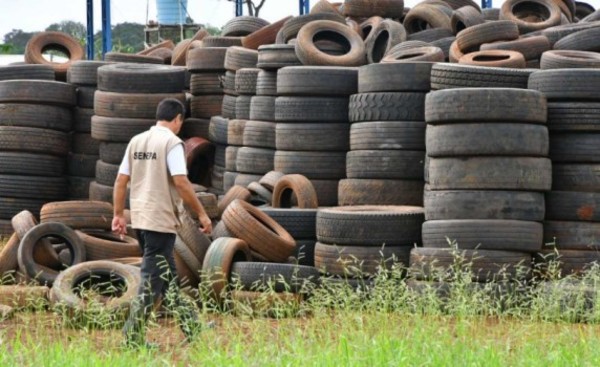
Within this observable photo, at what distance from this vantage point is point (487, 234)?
11.9 m

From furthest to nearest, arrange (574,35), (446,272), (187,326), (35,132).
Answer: (35,132) → (574,35) → (446,272) → (187,326)

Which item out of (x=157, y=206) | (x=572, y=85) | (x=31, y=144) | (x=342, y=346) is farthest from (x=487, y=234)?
(x=31, y=144)

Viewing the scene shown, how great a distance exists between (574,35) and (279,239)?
19.4 ft

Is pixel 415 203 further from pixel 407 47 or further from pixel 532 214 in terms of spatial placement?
pixel 407 47

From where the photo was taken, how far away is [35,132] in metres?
17.5

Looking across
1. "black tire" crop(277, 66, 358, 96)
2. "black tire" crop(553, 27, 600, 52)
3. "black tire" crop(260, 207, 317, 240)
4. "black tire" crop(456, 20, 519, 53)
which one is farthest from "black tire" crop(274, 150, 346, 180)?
"black tire" crop(553, 27, 600, 52)

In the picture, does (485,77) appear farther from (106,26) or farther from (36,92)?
(106,26)

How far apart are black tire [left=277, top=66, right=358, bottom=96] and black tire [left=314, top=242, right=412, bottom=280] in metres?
2.85

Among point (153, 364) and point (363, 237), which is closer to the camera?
point (153, 364)

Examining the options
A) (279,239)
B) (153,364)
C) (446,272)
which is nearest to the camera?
(153,364)

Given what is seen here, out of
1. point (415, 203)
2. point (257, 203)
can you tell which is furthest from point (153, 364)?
point (257, 203)

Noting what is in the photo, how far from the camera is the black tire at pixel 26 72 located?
746 inches

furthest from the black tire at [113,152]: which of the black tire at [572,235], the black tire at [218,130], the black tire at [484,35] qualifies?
the black tire at [572,235]

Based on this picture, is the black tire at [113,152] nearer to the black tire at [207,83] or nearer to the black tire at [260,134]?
the black tire at [207,83]
